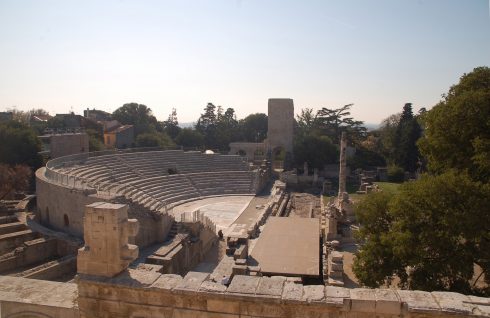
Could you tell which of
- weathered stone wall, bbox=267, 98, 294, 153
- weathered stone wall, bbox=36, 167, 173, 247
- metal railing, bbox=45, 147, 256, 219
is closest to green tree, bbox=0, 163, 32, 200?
metal railing, bbox=45, 147, 256, 219

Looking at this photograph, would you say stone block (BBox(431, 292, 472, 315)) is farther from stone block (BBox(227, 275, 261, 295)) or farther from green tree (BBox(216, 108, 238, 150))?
green tree (BBox(216, 108, 238, 150))

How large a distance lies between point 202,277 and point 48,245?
1252cm

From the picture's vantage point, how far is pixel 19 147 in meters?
27.4

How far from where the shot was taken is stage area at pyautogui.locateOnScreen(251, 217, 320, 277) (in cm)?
1264

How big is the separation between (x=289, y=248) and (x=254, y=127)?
4912 centimetres

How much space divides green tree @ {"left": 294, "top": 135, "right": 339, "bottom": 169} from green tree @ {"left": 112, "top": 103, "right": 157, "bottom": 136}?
25.1m

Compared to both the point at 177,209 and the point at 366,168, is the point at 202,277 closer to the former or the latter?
the point at 177,209

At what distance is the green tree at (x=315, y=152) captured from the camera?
40031mm

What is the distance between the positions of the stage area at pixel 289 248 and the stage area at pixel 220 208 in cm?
470

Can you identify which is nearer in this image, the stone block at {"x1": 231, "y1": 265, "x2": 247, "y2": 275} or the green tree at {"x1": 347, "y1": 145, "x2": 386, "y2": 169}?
the stone block at {"x1": 231, "y1": 265, "x2": 247, "y2": 275}

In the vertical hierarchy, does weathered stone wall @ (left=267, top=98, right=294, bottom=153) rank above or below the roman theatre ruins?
above

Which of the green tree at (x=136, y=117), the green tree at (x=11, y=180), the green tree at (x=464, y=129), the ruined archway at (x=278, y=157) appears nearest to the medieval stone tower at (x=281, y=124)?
the ruined archway at (x=278, y=157)

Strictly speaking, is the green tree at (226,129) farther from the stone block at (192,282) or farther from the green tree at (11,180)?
the stone block at (192,282)

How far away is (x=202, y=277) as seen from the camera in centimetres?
544
